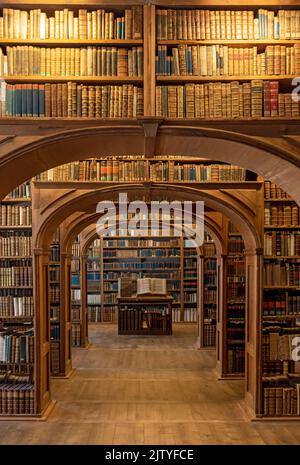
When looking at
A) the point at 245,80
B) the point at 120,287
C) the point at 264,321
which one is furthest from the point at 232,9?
the point at 120,287

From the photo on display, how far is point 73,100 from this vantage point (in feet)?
12.9

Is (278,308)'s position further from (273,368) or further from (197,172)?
(197,172)

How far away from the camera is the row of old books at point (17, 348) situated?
22.5 feet

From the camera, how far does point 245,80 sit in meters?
4.03

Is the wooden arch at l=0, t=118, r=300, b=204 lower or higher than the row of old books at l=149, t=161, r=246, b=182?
lower

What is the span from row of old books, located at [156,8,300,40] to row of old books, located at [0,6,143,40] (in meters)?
0.23

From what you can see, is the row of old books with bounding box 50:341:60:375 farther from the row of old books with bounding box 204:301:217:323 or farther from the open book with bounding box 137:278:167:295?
the open book with bounding box 137:278:167:295

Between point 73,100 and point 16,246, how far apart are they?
147 inches

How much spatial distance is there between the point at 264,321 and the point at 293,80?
416 cm

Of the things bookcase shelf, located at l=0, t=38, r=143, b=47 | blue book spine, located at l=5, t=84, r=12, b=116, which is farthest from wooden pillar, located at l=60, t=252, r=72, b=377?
bookcase shelf, located at l=0, t=38, r=143, b=47

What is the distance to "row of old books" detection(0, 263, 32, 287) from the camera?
7.25 meters

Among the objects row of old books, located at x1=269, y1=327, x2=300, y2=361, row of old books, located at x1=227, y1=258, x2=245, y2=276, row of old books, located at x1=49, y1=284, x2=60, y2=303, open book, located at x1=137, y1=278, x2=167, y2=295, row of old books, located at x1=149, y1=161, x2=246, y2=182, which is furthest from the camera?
open book, located at x1=137, y1=278, x2=167, y2=295

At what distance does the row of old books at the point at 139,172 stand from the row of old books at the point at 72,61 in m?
2.68

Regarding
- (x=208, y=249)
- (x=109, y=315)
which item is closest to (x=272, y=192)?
(x=208, y=249)
